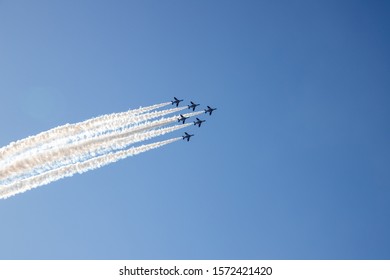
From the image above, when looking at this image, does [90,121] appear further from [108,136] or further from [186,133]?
[186,133]

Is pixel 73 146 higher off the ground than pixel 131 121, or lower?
lower

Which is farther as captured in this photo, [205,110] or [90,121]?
[205,110]

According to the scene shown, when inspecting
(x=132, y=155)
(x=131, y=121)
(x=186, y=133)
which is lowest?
(x=132, y=155)

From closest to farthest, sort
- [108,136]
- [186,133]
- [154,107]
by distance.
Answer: [108,136], [154,107], [186,133]

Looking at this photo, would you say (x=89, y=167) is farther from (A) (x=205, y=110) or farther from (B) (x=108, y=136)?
(A) (x=205, y=110)

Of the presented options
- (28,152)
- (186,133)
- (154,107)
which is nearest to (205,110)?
(186,133)

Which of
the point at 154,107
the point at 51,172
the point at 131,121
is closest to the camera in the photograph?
the point at 51,172

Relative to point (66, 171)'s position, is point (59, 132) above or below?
above
